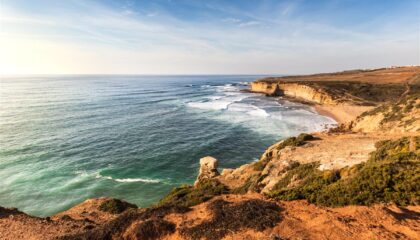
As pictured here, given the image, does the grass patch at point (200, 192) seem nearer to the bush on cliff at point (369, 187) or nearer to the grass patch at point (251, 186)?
the grass patch at point (251, 186)

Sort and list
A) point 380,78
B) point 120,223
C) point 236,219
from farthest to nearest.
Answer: point 380,78
point 120,223
point 236,219

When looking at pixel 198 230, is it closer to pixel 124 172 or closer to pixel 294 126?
pixel 124 172

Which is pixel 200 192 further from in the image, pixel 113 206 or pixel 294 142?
pixel 294 142

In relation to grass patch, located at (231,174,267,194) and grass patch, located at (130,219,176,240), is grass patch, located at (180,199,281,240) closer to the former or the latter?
grass patch, located at (130,219,176,240)

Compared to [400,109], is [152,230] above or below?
below

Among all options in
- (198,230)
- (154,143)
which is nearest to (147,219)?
(198,230)

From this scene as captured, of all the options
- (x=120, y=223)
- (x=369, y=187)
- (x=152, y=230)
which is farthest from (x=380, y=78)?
(x=120, y=223)

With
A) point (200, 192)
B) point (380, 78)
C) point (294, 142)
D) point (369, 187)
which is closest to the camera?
point (369, 187)
